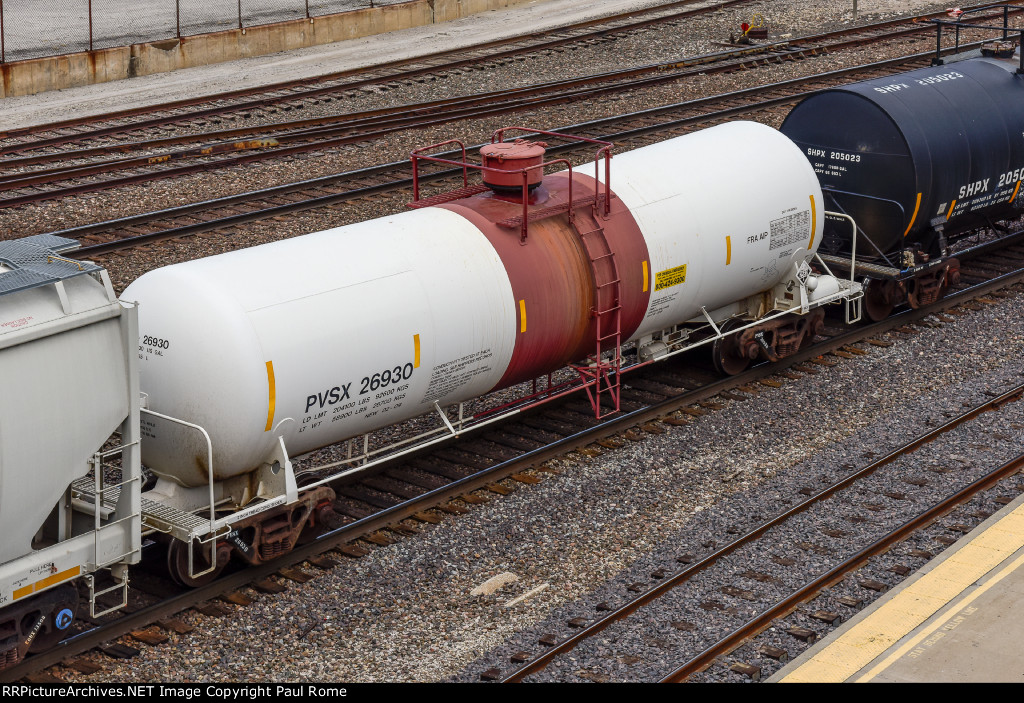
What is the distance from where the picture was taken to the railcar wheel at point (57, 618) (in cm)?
1016

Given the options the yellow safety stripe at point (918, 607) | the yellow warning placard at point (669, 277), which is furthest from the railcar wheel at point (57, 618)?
the yellow warning placard at point (669, 277)

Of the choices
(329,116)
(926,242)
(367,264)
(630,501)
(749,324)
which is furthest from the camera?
(329,116)

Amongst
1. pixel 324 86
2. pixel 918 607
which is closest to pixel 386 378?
pixel 918 607

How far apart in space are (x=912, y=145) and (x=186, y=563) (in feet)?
35.9

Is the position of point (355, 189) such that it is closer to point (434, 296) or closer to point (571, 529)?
point (434, 296)

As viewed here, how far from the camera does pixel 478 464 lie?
14.1 metres

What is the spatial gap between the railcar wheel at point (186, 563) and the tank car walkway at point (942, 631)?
16.4 feet

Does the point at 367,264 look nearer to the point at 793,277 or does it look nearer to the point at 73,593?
the point at 73,593

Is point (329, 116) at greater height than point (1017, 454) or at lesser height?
greater

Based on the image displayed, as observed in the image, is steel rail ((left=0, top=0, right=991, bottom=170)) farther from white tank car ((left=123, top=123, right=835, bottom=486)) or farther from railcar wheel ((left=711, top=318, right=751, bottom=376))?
white tank car ((left=123, top=123, right=835, bottom=486))

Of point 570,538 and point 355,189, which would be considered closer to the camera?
point 570,538

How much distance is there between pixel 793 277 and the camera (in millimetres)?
16266

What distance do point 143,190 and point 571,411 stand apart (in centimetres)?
1104
